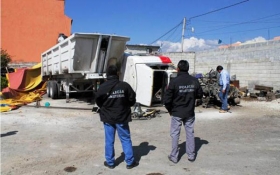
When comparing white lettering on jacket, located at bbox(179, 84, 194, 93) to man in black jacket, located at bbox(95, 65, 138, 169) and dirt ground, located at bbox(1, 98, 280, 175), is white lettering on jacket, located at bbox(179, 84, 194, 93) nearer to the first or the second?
man in black jacket, located at bbox(95, 65, 138, 169)

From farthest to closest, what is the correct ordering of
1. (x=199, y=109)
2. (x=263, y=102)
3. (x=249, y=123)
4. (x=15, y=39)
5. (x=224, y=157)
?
1. (x=15, y=39)
2. (x=263, y=102)
3. (x=199, y=109)
4. (x=249, y=123)
5. (x=224, y=157)

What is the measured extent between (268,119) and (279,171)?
15.6 feet

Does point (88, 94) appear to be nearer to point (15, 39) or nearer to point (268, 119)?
point (268, 119)

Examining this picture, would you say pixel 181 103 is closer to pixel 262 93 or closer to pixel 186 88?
pixel 186 88

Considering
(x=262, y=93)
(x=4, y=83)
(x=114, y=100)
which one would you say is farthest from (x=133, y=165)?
(x=4, y=83)

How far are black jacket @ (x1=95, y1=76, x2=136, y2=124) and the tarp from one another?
28.8 ft

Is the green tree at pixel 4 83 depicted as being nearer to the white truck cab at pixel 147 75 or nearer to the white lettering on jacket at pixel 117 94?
the white truck cab at pixel 147 75

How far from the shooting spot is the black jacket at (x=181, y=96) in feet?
15.4

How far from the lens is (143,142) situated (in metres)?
6.05

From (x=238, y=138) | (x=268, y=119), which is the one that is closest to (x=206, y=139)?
(x=238, y=138)

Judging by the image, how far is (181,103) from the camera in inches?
186

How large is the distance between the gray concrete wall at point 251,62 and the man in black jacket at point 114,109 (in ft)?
37.1

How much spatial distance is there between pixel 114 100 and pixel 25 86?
1234 centimetres

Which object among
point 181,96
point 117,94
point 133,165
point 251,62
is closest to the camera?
point 117,94
